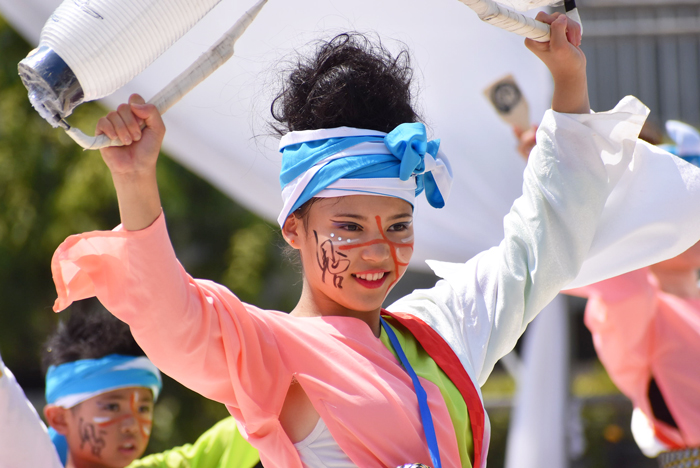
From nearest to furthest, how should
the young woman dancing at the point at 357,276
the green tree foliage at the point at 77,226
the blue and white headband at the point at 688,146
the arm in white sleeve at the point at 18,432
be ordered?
the young woman dancing at the point at 357,276, the arm in white sleeve at the point at 18,432, the blue and white headband at the point at 688,146, the green tree foliage at the point at 77,226

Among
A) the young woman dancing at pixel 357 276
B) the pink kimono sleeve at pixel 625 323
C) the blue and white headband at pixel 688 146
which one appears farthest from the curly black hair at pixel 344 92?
the blue and white headband at pixel 688 146

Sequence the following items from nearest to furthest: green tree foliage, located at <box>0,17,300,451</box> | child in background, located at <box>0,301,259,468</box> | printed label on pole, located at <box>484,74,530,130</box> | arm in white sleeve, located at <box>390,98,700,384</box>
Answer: arm in white sleeve, located at <box>390,98,700,384</box> < child in background, located at <box>0,301,259,468</box> < printed label on pole, located at <box>484,74,530,130</box> < green tree foliage, located at <box>0,17,300,451</box>

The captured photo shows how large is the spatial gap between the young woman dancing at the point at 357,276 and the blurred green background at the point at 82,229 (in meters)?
3.10

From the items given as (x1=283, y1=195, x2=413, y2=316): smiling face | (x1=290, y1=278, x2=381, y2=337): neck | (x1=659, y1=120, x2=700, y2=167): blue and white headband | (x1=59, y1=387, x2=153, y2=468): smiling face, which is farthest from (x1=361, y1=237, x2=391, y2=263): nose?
(x1=659, y1=120, x2=700, y2=167): blue and white headband

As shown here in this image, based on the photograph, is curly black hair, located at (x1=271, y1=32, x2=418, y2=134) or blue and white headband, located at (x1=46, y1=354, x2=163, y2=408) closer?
curly black hair, located at (x1=271, y1=32, x2=418, y2=134)

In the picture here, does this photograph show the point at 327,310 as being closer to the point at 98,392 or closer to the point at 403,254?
the point at 403,254

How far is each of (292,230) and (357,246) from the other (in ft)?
0.49

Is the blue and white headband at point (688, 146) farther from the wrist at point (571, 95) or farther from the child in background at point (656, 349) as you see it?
the wrist at point (571, 95)

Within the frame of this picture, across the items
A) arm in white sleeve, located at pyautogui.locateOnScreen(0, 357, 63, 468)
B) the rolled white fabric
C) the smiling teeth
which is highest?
the rolled white fabric

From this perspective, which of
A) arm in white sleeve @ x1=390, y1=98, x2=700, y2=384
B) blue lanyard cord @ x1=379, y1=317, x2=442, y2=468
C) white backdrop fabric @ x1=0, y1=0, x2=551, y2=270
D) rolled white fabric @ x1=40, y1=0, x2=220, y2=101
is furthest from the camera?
white backdrop fabric @ x1=0, y1=0, x2=551, y2=270

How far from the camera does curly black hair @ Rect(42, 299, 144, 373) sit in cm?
224

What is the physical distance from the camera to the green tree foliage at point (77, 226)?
177 inches

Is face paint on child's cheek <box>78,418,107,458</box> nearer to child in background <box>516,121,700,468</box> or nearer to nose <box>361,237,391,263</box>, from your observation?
nose <box>361,237,391,263</box>

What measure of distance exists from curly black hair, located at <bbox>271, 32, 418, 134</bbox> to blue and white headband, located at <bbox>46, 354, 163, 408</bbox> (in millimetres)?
1032
